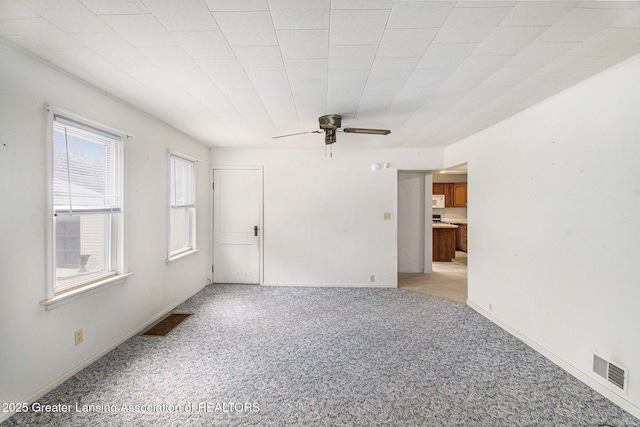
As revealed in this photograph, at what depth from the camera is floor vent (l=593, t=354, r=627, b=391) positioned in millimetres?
1818

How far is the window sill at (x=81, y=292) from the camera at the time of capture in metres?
1.92

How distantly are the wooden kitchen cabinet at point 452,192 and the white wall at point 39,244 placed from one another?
756 centimetres

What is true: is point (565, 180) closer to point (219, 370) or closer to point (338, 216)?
point (338, 216)

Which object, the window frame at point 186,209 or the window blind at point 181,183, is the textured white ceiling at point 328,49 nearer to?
the window frame at point 186,209

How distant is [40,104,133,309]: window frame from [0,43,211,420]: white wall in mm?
38

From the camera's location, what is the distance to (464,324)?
3158mm

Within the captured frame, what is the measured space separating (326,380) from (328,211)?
2912 mm

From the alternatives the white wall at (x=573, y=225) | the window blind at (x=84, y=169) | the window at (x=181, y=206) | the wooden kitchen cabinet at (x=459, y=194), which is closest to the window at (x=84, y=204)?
the window blind at (x=84, y=169)

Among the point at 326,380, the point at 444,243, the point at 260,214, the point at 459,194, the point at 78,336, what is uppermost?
the point at 459,194

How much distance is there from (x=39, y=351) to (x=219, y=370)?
1239 millimetres

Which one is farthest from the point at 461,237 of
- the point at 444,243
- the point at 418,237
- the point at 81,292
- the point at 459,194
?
the point at 81,292

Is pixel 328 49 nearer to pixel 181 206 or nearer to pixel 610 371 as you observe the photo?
pixel 610 371

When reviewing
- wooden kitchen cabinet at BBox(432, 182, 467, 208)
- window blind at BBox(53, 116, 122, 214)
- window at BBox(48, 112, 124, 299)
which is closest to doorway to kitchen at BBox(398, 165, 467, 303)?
wooden kitchen cabinet at BBox(432, 182, 467, 208)

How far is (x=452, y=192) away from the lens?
26.2 feet
